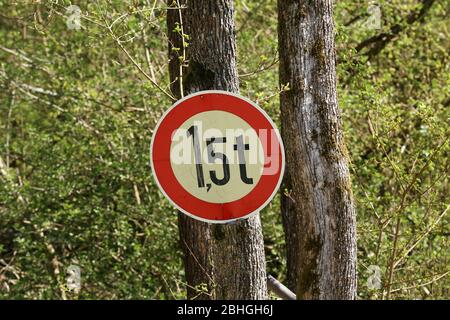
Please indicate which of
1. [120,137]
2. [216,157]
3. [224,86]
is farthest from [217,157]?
[120,137]

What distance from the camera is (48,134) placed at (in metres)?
9.97

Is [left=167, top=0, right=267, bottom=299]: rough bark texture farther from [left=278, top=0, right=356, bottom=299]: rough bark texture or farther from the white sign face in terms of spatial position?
the white sign face

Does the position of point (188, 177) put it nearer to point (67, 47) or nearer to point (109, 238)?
point (109, 238)

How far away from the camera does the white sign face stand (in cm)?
432

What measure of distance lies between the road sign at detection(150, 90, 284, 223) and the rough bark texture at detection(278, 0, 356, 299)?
0.94 m

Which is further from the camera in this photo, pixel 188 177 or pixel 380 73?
pixel 380 73

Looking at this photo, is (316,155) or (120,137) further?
(120,137)

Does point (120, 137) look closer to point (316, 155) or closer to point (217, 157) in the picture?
point (316, 155)

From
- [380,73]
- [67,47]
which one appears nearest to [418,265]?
[380,73]

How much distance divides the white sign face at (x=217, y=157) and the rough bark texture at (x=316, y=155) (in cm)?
98

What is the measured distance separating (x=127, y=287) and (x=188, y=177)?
5.39 meters

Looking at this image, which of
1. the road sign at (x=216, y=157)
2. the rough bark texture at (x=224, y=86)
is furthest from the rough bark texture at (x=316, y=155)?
the road sign at (x=216, y=157)

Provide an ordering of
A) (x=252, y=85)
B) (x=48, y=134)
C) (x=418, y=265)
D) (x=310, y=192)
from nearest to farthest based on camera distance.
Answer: (x=310, y=192) < (x=418, y=265) < (x=252, y=85) < (x=48, y=134)

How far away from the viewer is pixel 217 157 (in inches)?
171
